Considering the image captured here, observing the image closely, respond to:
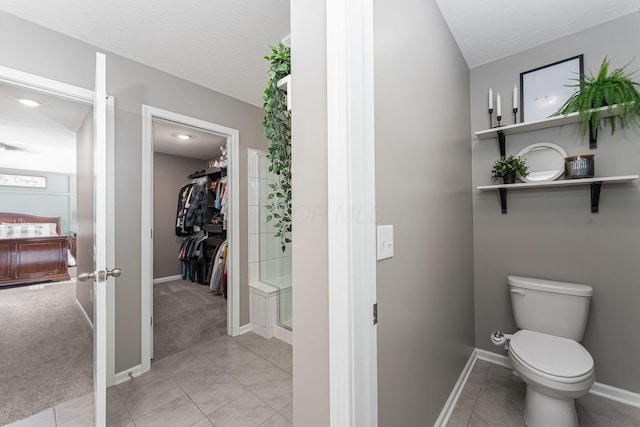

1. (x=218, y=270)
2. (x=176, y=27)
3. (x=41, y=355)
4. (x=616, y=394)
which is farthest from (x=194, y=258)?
(x=616, y=394)

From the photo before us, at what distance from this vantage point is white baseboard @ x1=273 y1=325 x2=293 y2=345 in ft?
8.16

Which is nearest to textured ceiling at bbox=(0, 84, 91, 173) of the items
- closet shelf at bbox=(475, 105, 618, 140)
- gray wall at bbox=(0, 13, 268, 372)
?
gray wall at bbox=(0, 13, 268, 372)

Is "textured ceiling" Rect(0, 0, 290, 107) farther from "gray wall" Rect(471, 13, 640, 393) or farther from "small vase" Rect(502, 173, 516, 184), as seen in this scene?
"small vase" Rect(502, 173, 516, 184)

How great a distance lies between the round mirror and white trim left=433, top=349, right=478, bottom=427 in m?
1.45

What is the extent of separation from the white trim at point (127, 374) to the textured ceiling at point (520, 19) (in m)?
3.28

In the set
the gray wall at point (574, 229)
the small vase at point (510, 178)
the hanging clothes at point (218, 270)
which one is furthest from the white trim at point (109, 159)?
the small vase at point (510, 178)

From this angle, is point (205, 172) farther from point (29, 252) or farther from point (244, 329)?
point (29, 252)

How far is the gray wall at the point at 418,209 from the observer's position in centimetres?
96

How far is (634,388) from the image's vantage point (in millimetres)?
1600

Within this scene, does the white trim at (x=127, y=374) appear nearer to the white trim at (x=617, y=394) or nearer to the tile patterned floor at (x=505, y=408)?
the tile patterned floor at (x=505, y=408)

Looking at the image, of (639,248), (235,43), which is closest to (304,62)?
(235,43)

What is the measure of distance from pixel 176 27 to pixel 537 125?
8.42 ft

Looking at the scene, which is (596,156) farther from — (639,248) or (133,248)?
(133,248)

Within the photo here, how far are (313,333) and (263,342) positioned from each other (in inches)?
78.7
